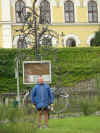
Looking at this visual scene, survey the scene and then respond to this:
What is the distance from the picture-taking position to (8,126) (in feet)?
28.2

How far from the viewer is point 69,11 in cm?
4056

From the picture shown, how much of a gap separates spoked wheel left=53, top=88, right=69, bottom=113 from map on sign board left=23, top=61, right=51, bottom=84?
1.09 meters

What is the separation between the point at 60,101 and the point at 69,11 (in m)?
24.5

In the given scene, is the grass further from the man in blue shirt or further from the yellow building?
the yellow building

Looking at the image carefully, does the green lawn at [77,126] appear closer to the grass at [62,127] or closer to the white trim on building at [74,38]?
the grass at [62,127]

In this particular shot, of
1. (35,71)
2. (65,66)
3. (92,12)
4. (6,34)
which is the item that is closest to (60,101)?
(35,71)

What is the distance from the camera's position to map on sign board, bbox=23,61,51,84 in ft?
53.2

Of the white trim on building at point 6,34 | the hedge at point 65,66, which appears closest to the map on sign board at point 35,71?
the hedge at point 65,66

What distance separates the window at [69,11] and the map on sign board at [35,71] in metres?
24.3

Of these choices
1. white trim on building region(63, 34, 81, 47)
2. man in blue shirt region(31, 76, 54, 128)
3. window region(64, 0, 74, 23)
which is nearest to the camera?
man in blue shirt region(31, 76, 54, 128)

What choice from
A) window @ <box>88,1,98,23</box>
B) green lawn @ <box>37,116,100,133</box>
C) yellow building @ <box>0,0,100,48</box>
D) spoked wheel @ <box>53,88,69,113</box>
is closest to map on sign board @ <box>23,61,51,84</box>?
spoked wheel @ <box>53,88,69,113</box>

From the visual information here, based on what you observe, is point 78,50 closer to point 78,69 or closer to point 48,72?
point 78,69

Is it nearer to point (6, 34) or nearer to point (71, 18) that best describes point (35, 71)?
point (6, 34)

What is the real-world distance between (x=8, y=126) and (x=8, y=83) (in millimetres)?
16935
